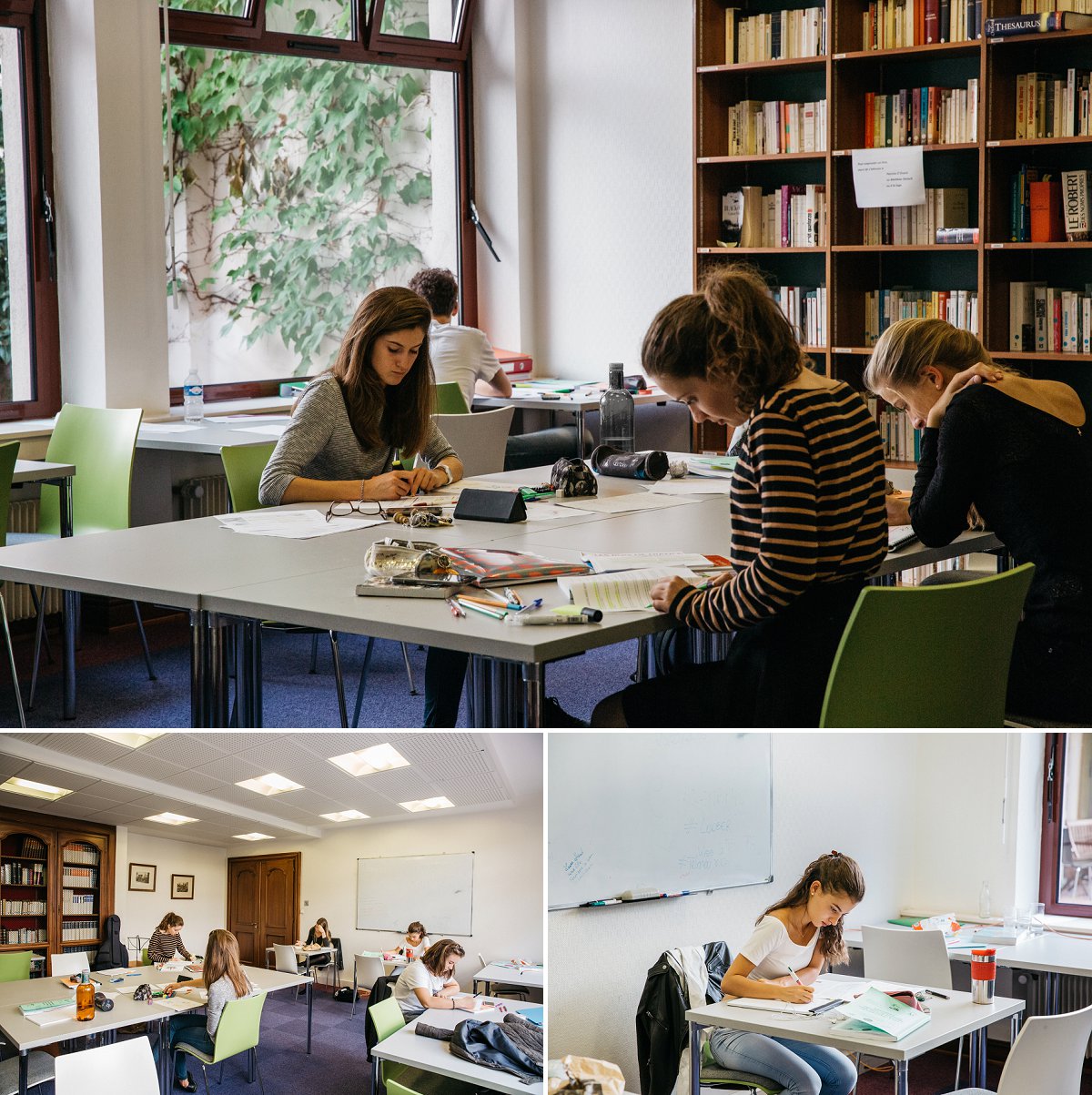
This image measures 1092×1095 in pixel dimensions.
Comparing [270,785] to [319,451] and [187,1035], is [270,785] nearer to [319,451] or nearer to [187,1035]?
[187,1035]

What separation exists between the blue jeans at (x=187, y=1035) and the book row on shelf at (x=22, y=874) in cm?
19

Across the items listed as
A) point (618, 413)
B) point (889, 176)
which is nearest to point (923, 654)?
point (618, 413)

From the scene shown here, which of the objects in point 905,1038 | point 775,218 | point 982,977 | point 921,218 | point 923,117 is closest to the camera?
point 905,1038

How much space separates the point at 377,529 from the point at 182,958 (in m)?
1.69

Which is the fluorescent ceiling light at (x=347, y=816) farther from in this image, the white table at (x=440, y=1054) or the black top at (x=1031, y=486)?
the black top at (x=1031, y=486)

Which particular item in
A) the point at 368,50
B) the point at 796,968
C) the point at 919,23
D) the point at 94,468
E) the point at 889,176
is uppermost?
the point at 368,50

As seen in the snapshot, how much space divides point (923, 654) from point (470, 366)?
4.04m

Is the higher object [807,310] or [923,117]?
[923,117]

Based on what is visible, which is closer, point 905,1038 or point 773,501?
point 773,501

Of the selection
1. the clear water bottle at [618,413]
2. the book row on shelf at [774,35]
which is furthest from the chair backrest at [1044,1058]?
the book row on shelf at [774,35]

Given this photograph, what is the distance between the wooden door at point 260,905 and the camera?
1357 millimetres

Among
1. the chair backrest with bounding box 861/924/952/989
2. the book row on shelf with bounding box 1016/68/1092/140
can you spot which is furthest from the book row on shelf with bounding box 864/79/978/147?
the chair backrest with bounding box 861/924/952/989

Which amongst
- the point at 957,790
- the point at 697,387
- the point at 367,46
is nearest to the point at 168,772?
the point at 957,790

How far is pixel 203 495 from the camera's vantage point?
540 centimetres
